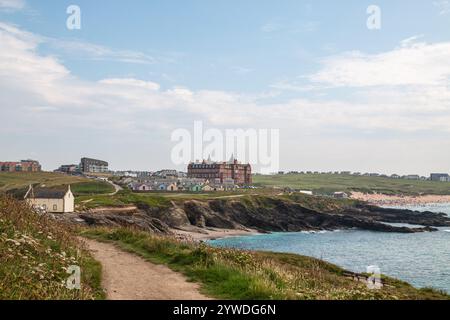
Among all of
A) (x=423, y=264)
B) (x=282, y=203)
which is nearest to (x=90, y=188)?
(x=282, y=203)

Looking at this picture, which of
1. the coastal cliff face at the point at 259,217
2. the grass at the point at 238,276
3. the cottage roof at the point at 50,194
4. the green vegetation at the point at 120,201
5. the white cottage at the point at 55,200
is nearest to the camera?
the grass at the point at 238,276

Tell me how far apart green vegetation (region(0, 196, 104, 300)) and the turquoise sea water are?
93.8 ft

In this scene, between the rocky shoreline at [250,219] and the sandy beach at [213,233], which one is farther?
the rocky shoreline at [250,219]

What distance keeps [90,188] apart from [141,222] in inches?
2122

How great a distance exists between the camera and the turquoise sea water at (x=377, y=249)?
49.0 meters

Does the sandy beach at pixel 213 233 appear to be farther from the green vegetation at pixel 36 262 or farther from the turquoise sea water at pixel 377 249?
the green vegetation at pixel 36 262

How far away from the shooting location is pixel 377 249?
231ft

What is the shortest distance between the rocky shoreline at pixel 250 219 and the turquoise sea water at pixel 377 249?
7152mm

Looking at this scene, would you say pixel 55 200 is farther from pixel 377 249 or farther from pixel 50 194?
pixel 377 249

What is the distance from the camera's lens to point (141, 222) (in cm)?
7494

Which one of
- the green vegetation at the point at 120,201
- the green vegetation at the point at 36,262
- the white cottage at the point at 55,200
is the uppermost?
the green vegetation at the point at 36,262

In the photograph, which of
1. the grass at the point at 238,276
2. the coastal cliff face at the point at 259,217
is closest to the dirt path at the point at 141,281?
the grass at the point at 238,276

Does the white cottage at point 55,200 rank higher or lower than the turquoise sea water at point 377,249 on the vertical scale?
higher
